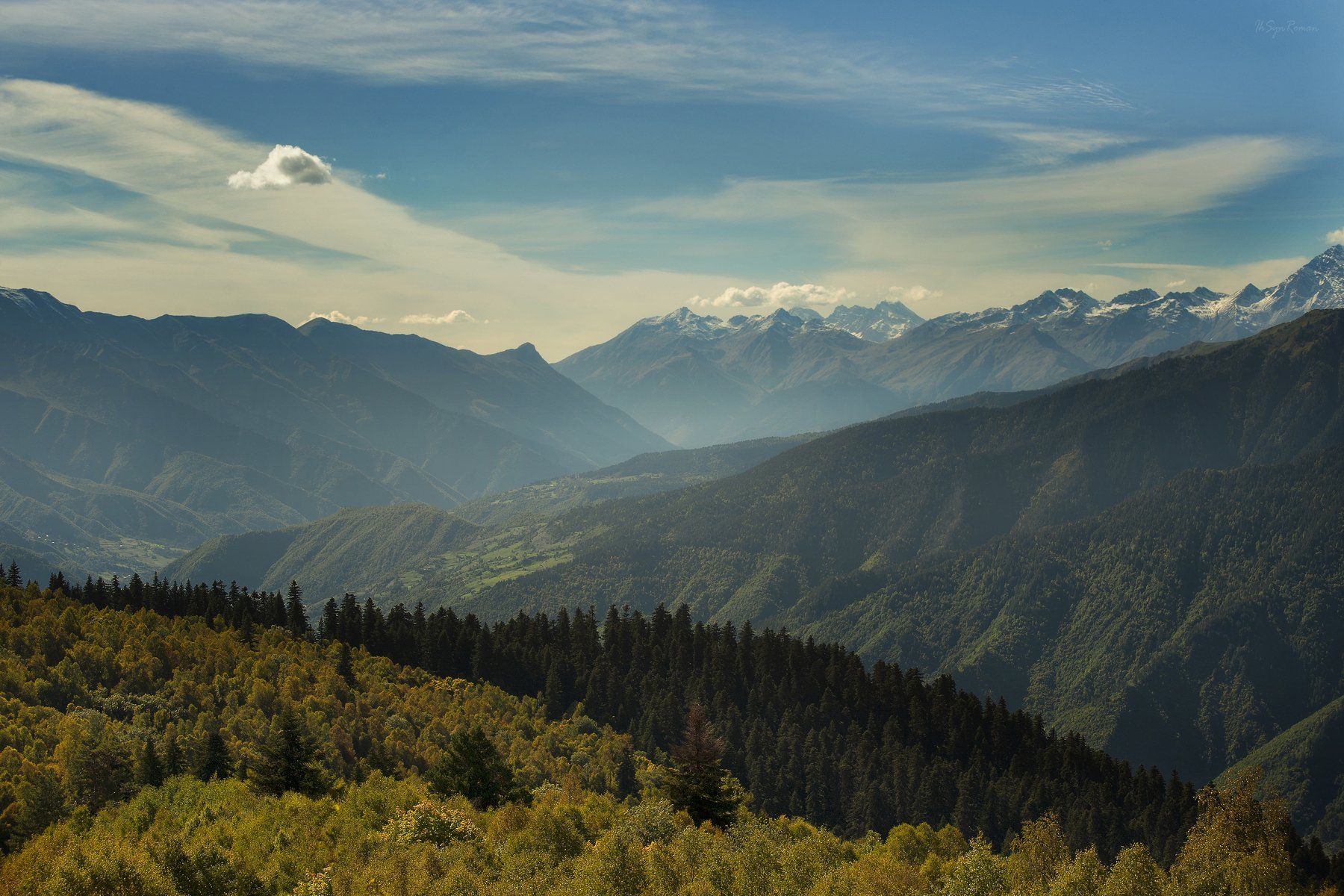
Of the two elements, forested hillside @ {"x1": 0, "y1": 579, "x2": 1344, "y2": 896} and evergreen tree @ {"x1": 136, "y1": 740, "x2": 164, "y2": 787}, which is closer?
forested hillside @ {"x1": 0, "y1": 579, "x2": 1344, "y2": 896}

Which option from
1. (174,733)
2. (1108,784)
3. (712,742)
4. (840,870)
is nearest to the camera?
(840,870)

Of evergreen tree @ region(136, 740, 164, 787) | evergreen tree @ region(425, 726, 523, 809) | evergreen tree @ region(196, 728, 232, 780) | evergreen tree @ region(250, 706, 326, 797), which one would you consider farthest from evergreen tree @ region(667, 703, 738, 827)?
evergreen tree @ region(136, 740, 164, 787)

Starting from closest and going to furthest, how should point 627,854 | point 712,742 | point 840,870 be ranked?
point 627,854 < point 840,870 < point 712,742

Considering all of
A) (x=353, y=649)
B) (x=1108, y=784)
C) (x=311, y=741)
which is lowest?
(x=1108, y=784)

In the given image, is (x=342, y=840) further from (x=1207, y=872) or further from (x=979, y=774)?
(x=979, y=774)

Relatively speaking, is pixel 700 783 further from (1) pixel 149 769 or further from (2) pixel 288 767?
(1) pixel 149 769

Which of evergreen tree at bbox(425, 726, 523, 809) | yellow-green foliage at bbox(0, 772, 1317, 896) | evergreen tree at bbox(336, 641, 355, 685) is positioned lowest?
evergreen tree at bbox(336, 641, 355, 685)

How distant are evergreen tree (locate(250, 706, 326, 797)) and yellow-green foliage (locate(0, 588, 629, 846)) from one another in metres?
11.7

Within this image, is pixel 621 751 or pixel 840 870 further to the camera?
pixel 621 751

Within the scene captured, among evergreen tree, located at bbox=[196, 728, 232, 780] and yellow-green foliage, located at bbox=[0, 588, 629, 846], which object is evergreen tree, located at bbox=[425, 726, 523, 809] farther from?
evergreen tree, located at bbox=[196, 728, 232, 780]

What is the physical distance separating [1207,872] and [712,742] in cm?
4775

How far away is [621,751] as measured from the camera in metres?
164

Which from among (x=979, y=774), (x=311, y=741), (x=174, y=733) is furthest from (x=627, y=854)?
(x=979, y=774)

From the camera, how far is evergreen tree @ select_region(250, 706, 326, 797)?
3784 inches
